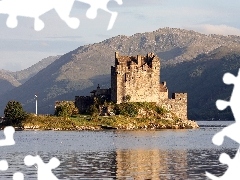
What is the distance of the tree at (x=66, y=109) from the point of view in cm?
13288

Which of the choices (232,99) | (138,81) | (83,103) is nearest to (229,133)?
(232,99)

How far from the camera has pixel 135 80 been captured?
133125mm

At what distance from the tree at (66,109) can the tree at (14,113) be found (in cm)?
773

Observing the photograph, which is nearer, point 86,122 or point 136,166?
point 136,166

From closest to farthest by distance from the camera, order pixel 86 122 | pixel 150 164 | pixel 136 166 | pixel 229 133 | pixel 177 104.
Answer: pixel 229 133 → pixel 136 166 → pixel 150 164 → pixel 86 122 → pixel 177 104

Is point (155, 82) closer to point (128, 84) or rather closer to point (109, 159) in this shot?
point (128, 84)

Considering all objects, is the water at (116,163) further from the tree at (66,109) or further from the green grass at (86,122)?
the tree at (66,109)

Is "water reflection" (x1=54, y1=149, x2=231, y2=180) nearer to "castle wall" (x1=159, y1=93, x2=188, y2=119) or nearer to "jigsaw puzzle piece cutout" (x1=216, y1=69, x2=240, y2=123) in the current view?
"jigsaw puzzle piece cutout" (x1=216, y1=69, x2=240, y2=123)

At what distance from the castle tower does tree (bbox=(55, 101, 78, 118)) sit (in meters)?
8.38

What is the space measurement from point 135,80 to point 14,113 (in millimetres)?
22287

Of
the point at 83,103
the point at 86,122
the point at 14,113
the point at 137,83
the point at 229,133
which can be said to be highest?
the point at 137,83

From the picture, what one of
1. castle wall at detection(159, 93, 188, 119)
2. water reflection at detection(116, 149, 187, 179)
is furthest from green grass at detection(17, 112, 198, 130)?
water reflection at detection(116, 149, 187, 179)

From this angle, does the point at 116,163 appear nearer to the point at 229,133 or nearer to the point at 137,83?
the point at 229,133

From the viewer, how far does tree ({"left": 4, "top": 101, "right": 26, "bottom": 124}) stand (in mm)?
126506
